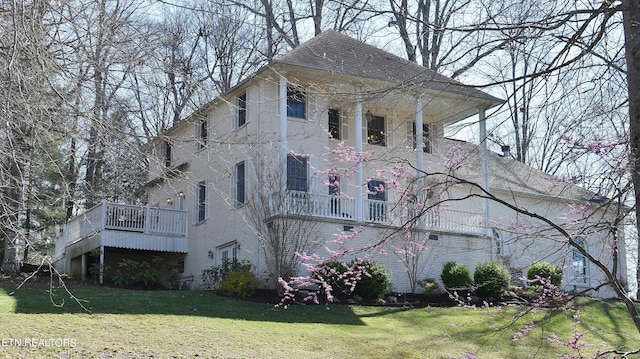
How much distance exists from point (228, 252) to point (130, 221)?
316 centimetres

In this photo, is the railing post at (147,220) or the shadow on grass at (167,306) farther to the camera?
the railing post at (147,220)

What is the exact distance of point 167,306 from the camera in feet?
52.5

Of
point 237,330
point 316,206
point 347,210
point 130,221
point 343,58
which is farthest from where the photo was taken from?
point 130,221

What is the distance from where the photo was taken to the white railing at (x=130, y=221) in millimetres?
22234

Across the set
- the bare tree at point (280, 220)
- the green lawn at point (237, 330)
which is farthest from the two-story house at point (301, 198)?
the green lawn at point (237, 330)

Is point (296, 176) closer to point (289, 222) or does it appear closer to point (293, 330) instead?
point (289, 222)

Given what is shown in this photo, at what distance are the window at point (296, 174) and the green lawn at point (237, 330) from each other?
3.88m

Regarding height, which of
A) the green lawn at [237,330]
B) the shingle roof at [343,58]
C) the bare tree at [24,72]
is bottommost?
the green lawn at [237,330]

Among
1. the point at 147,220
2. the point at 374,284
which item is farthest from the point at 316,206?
the point at 147,220

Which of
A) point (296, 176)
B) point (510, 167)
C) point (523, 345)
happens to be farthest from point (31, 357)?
point (510, 167)

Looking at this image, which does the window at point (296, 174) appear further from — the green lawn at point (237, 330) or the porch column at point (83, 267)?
the porch column at point (83, 267)

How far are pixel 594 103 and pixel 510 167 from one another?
73.6 feet

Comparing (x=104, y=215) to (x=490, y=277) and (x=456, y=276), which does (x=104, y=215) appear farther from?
(x=490, y=277)

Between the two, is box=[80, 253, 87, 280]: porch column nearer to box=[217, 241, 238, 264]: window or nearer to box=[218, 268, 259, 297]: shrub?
box=[217, 241, 238, 264]: window
